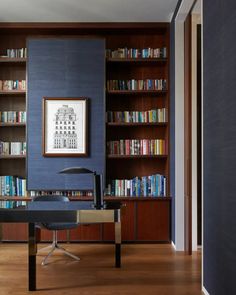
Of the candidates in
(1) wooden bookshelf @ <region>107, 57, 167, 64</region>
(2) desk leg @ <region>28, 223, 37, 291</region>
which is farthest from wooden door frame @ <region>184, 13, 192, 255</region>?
(2) desk leg @ <region>28, 223, 37, 291</region>

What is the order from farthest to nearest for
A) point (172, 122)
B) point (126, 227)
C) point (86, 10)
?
point (126, 227) < point (172, 122) < point (86, 10)

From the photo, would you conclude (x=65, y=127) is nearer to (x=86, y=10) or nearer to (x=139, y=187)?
(x=139, y=187)

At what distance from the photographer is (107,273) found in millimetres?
4582

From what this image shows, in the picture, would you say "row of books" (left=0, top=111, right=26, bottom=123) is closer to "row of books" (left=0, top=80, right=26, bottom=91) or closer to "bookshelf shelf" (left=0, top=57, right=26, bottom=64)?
"row of books" (left=0, top=80, right=26, bottom=91)

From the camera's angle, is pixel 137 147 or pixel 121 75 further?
pixel 121 75

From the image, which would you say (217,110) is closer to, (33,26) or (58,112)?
(58,112)

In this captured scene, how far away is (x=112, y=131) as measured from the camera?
6.64 meters

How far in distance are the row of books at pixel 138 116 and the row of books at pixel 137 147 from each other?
297mm

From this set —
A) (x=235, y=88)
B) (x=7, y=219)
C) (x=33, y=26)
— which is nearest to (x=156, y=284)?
(x=7, y=219)

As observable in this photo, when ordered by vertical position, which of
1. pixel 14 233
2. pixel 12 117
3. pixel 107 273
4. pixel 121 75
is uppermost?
pixel 121 75

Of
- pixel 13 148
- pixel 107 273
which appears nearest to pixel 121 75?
pixel 13 148

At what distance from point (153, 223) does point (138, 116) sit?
1.58m

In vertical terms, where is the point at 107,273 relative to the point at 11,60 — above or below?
below

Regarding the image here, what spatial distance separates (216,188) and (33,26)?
4.14 metres
